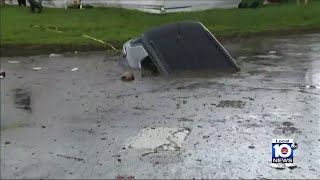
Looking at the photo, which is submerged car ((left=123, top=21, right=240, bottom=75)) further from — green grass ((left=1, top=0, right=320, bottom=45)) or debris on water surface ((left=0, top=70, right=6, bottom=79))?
debris on water surface ((left=0, top=70, right=6, bottom=79))

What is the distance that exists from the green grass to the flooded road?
5165 mm

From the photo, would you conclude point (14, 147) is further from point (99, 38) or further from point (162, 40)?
point (99, 38)

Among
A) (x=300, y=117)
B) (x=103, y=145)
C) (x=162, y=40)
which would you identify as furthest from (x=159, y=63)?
(x=103, y=145)

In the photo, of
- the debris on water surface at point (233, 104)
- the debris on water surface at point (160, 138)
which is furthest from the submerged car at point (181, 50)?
the debris on water surface at point (160, 138)

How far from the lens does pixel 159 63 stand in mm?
8977

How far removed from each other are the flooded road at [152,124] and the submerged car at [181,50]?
257mm

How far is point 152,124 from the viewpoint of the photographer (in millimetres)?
6199

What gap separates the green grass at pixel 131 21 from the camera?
14.7 meters

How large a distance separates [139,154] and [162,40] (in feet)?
14.2

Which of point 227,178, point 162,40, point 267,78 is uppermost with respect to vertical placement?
A: point 162,40

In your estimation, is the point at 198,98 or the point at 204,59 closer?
the point at 198,98

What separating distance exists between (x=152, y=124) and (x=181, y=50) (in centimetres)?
299

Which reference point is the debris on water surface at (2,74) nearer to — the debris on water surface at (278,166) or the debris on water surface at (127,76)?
the debris on water surface at (278,166)

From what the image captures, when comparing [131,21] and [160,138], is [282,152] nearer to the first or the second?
[160,138]
